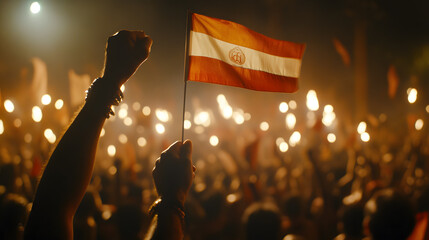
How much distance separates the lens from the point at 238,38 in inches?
115

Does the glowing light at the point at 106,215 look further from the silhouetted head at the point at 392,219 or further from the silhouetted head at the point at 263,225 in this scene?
the silhouetted head at the point at 392,219

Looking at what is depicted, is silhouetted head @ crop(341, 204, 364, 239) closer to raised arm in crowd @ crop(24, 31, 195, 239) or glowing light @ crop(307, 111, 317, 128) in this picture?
raised arm in crowd @ crop(24, 31, 195, 239)

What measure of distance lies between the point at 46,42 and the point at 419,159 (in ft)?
46.1

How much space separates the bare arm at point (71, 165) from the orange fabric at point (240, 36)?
1370mm

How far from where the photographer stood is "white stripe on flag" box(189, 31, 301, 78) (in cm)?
267

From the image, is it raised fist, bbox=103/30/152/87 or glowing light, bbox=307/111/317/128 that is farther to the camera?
glowing light, bbox=307/111/317/128

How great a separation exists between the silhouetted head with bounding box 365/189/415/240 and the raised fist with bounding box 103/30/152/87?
216cm

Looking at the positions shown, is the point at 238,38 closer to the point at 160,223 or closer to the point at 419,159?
the point at 160,223

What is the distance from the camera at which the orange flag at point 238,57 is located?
2.67m

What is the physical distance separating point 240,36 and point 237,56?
185 millimetres

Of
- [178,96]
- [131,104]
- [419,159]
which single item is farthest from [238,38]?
[178,96]

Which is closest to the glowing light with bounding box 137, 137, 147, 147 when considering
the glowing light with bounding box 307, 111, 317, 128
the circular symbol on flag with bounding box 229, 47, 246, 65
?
the glowing light with bounding box 307, 111, 317, 128

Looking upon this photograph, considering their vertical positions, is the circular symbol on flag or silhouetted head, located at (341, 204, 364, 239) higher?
the circular symbol on flag

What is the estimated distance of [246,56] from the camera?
298cm
